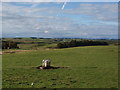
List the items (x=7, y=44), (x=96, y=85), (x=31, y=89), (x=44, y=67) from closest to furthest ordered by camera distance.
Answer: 1. (x=31, y=89)
2. (x=96, y=85)
3. (x=44, y=67)
4. (x=7, y=44)

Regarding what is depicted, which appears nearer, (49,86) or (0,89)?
(0,89)

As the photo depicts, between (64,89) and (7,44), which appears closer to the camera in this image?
(64,89)

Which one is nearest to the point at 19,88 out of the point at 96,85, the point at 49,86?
the point at 49,86

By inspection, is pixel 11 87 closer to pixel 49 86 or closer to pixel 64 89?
pixel 49 86

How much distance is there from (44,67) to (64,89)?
11.4 meters

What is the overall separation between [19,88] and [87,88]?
423 centimetres

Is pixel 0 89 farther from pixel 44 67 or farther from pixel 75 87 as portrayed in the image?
pixel 44 67

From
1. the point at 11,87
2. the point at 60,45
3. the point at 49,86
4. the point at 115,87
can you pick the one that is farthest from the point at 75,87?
the point at 60,45

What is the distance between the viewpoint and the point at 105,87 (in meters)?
14.9

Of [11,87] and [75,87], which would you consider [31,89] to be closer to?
[11,87]

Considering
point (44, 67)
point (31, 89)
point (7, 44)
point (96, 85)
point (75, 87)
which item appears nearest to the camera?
point (31, 89)

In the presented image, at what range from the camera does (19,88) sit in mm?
14000

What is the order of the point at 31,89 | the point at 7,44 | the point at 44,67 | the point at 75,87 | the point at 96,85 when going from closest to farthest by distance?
1. the point at 31,89
2. the point at 75,87
3. the point at 96,85
4. the point at 44,67
5. the point at 7,44

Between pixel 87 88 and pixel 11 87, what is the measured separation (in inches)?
187
